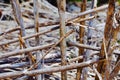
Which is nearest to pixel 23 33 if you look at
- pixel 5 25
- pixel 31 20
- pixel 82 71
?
pixel 82 71

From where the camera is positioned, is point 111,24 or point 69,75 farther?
point 69,75

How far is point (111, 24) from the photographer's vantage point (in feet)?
2.77

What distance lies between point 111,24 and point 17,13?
1.12ft

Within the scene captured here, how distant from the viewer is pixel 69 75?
4.46ft

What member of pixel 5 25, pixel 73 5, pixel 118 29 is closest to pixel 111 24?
pixel 118 29

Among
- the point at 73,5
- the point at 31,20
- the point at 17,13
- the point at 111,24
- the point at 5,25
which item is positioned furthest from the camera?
the point at 73,5

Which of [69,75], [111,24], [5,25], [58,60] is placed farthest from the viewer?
[5,25]

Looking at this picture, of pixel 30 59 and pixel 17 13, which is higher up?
pixel 17 13

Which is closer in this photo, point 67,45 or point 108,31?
point 108,31

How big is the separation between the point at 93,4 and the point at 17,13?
250 mm

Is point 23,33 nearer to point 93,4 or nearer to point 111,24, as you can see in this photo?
point 93,4

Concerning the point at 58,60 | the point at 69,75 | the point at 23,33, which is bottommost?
the point at 69,75

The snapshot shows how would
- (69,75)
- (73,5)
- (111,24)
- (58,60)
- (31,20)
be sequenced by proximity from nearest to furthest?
(111,24), (58,60), (69,75), (31,20), (73,5)

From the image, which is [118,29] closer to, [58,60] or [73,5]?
[58,60]
